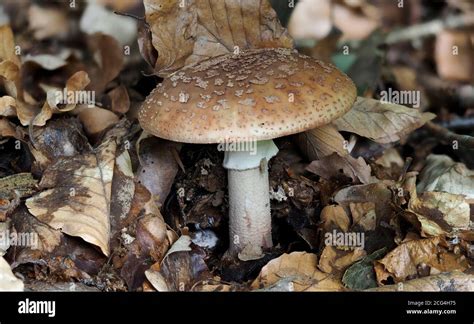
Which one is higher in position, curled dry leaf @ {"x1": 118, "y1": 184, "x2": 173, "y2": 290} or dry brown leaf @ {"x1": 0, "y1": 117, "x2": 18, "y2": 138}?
dry brown leaf @ {"x1": 0, "y1": 117, "x2": 18, "y2": 138}

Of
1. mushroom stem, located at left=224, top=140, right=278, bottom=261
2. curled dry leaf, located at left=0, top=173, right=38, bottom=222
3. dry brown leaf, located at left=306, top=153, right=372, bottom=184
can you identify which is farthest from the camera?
dry brown leaf, located at left=306, top=153, right=372, bottom=184

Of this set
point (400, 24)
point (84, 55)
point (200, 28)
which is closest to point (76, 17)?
point (84, 55)

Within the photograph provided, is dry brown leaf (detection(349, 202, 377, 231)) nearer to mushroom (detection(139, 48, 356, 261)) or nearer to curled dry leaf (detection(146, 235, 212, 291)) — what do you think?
mushroom (detection(139, 48, 356, 261))

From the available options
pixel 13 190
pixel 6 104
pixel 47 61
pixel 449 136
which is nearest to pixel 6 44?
pixel 6 104

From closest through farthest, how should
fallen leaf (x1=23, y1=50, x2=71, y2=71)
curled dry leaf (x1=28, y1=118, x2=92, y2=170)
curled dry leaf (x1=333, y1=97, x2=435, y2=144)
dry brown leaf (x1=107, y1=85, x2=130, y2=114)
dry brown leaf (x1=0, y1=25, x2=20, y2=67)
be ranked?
curled dry leaf (x1=28, y1=118, x2=92, y2=170) < curled dry leaf (x1=333, y1=97, x2=435, y2=144) < dry brown leaf (x1=0, y1=25, x2=20, y2=67) < dry brown leaf (x1=107, y1=85, x2=130, y2=114) < fallen leaf (x1=23, y1=50, x2=71, y2=71)

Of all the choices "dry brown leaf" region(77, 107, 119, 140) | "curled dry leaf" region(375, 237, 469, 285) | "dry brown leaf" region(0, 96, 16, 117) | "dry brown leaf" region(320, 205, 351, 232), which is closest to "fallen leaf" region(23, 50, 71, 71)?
"dry brown leaf" region(77, 107, 119, 140)
